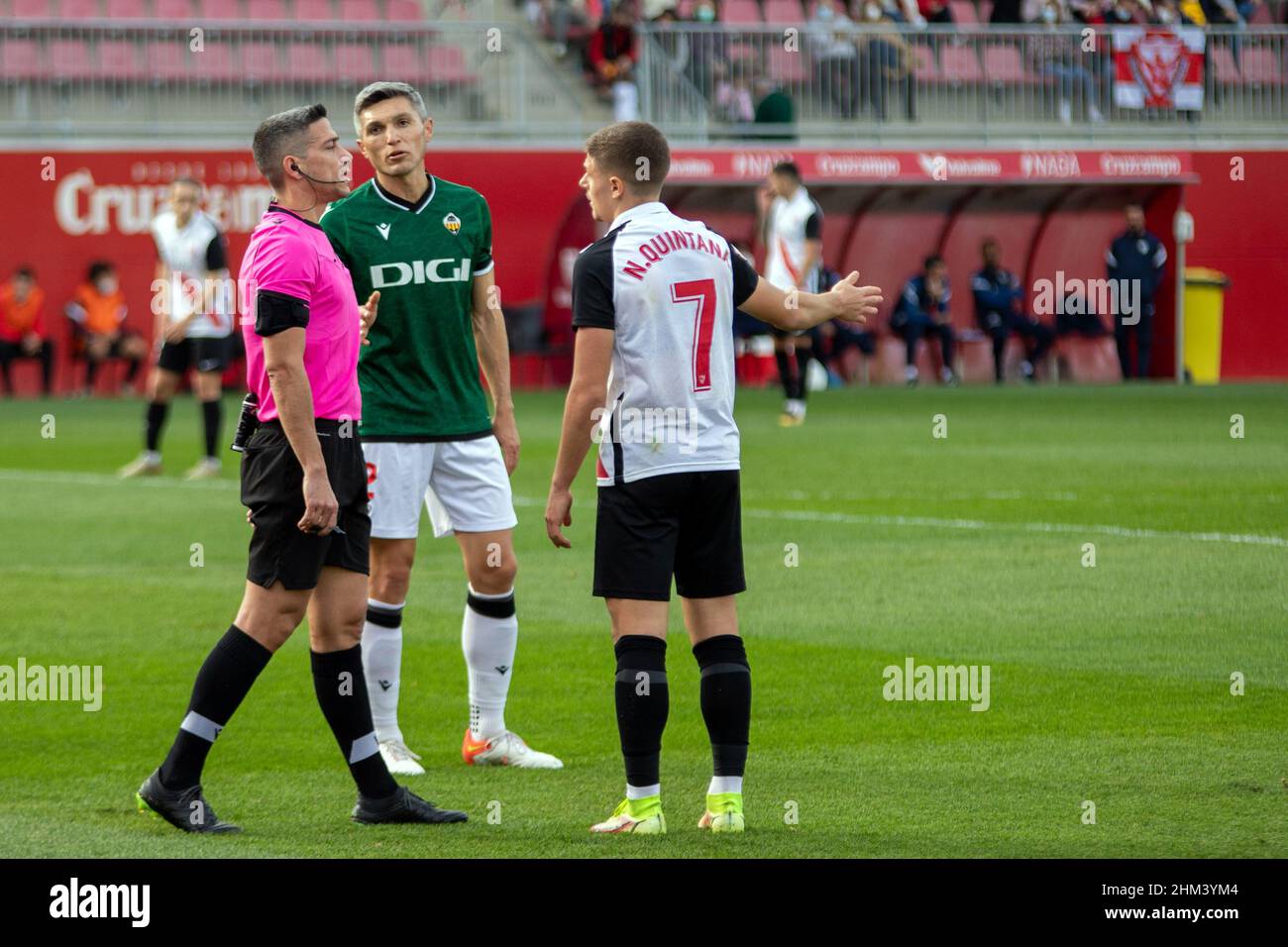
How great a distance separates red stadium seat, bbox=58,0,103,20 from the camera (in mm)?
28609

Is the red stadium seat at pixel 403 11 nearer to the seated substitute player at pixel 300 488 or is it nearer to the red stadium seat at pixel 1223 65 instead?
the red stadium seat at pixel 1223 65

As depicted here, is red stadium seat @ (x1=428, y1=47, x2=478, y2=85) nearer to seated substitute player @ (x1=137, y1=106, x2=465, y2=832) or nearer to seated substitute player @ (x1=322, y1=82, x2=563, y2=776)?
seated substitute player @ (x1=322, y1=82, x2=563, y2=776)

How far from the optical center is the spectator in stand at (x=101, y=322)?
2612 cm

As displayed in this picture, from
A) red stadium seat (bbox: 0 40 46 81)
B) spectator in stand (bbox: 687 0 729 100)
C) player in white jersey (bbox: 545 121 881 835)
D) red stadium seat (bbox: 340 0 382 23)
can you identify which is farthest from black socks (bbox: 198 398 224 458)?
red stadium seat (bbox: 340 0 382 23)

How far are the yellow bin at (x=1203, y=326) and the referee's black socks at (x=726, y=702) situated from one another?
25.1 m

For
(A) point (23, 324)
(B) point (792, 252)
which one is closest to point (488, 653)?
(B) point (792, 252)

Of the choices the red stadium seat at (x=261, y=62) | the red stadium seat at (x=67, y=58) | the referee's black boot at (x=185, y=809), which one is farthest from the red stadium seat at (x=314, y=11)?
the referee's black boot at (x=185, y=809)

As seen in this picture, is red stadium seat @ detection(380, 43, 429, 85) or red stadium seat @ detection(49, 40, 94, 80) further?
red stadium seat @ detection(380, 43, 429, 85)

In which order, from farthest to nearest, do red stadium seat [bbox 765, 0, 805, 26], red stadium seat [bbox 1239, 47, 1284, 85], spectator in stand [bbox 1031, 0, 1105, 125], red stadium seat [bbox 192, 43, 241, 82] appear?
1. red stadium seat [bbox 765, 0, 805, 26]
2. red stadium seat [bbox 1239, 47, 1284, 85]
3. spectator in stand [bbox 1031, 0, 1105, 125]
4. red stadium seat [bbox 192, 43, 241, 82]

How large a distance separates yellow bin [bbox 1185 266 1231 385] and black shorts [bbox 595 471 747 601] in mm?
25071

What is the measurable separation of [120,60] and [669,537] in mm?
23213
